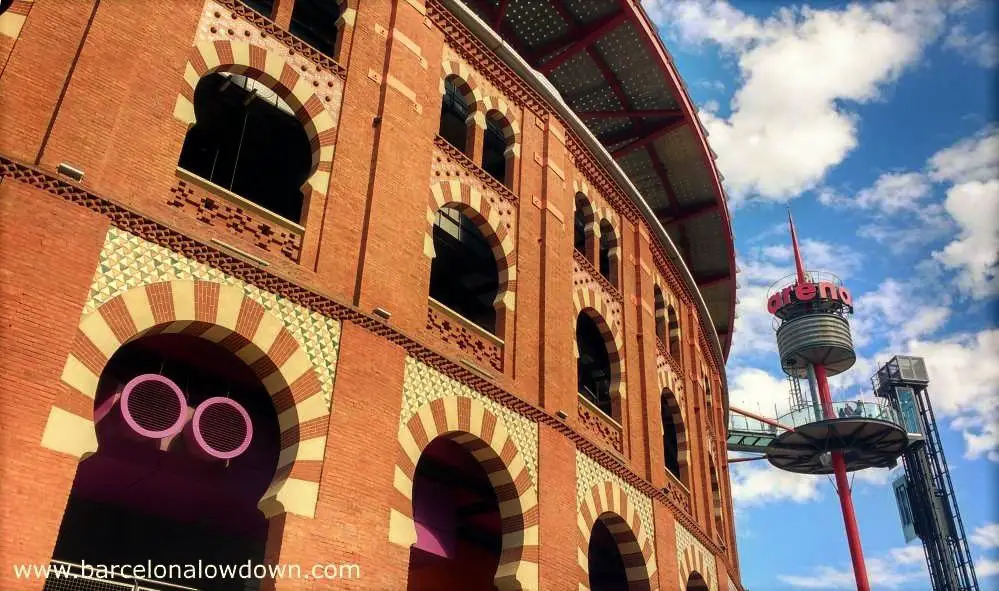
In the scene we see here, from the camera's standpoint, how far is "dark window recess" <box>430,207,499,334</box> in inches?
611

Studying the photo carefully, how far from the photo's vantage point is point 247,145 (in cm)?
1388

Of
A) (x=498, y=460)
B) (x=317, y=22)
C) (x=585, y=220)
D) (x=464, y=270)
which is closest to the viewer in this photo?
(x=498, y=460)

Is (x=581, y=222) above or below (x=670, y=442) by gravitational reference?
above

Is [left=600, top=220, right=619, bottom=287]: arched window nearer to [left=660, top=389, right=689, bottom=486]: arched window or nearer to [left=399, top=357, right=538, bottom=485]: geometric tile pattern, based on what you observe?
[left=660, top=389, right=689, bottom=486]: arched window

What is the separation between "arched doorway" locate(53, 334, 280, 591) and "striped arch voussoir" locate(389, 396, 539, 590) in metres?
2.05

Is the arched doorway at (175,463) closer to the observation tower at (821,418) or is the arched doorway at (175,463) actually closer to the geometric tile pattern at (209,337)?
the geometric tile pattern at (209,337)

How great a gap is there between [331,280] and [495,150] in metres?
7.38

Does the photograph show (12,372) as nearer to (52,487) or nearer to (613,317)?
(52,487)

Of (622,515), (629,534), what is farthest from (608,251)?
(629,534)

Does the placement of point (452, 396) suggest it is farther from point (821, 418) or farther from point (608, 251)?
point (821, 418)

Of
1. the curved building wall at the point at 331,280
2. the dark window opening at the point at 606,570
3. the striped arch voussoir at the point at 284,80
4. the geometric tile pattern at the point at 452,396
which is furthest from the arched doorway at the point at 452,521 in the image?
the striped arch voussoir at the point at 284,80

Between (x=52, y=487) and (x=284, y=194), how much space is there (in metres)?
8.26

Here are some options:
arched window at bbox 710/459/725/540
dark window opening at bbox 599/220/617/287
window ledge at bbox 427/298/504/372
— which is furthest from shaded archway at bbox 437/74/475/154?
arched window at bbox 710/459/725/540

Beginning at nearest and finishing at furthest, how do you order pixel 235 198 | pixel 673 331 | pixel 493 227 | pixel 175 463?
pixel 235 198 → pixel 175 463 → pixel 493 227 → pixel 673 331
